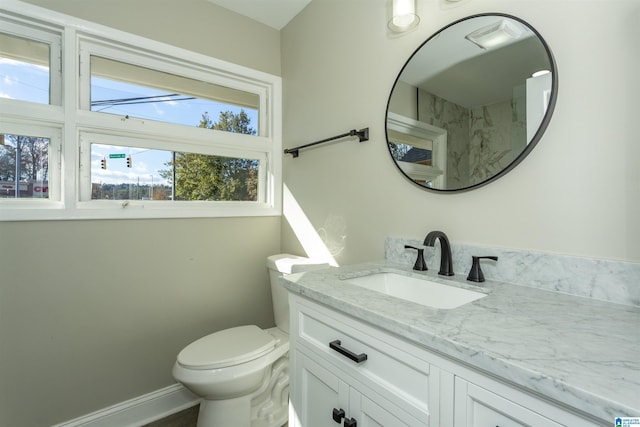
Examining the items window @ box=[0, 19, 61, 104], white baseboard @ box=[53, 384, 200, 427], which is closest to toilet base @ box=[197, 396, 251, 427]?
white baseboard @ box=[53, 384, 200, 427]

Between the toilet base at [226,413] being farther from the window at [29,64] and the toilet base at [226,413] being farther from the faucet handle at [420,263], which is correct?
the window at [29,64]

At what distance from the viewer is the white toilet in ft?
4.43

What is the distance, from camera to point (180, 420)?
5.69ft

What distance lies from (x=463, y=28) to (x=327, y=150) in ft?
2.90

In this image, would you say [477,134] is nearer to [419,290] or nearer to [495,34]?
[495,34]

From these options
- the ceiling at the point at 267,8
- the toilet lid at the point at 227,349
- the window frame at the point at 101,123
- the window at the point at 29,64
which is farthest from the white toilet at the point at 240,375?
the ceiling at the point at 267,8

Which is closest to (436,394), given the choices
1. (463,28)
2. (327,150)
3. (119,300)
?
(463,28)

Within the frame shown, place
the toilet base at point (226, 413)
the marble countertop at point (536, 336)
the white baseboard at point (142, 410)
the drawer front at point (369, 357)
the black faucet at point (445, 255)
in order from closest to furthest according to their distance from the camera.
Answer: the marble countertop at point (536, 336) → the drawer front at point (369, 357) → the black faucet at point (445, 255) → the toilet base at point (226, 413) → the white baseboard at point (142, 410)

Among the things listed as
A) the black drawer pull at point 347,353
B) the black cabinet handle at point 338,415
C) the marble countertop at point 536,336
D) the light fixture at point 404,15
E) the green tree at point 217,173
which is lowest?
the black cabinet handle at point 338,415

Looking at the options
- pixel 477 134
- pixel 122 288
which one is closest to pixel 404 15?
pixel 477 134

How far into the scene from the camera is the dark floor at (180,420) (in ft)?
5.58

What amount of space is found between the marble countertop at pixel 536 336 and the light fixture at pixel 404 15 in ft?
3.67

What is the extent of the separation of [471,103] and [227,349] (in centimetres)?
152

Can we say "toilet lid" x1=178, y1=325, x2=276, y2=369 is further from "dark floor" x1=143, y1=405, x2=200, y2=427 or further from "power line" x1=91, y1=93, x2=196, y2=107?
"power line" x1=91, y1=93, x2=196, y2=107
